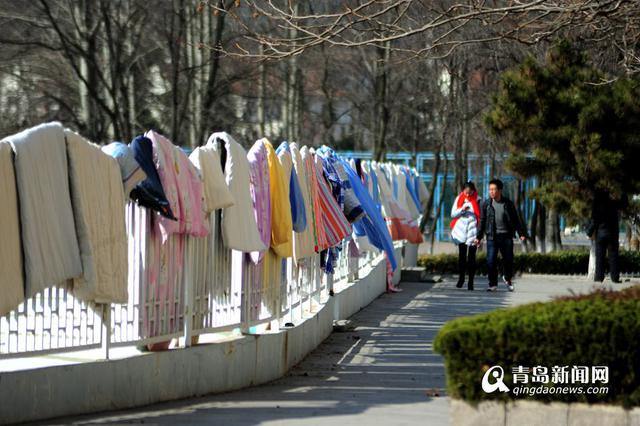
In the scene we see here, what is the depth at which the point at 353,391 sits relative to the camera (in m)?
10.5

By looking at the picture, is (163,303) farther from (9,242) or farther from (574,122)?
(574,122)

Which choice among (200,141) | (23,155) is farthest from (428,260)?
(23,155)

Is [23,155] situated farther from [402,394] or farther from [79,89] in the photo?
[79,89]

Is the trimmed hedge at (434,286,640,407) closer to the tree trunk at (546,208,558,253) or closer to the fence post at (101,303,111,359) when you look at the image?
the fence post at (101,303,111,359)

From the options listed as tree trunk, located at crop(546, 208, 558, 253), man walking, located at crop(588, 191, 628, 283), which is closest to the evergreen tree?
man walking, located at crop(588, 191, 628, 283)

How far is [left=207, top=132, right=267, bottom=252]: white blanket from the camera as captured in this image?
10.6 metres

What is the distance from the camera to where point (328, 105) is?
44.1 m

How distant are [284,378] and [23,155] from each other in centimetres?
420

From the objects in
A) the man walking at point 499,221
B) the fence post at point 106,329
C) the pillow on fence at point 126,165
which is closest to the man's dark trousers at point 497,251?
the man walking at point 499,221

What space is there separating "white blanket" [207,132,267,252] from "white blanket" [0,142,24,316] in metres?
2.71

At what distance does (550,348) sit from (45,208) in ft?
10.6

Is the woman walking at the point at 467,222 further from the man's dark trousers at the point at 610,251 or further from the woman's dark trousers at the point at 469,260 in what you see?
the man's dark trousers at the point at 610,251

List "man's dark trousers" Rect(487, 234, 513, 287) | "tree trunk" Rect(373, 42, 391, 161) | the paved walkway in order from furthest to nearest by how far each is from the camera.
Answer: "tree trunk" Rect(373, 42, 391, 161) < "man's dark trousers" Rect(487, 234, 513, 287) < the paved walkway

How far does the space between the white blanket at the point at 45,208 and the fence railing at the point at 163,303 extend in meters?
0.21
